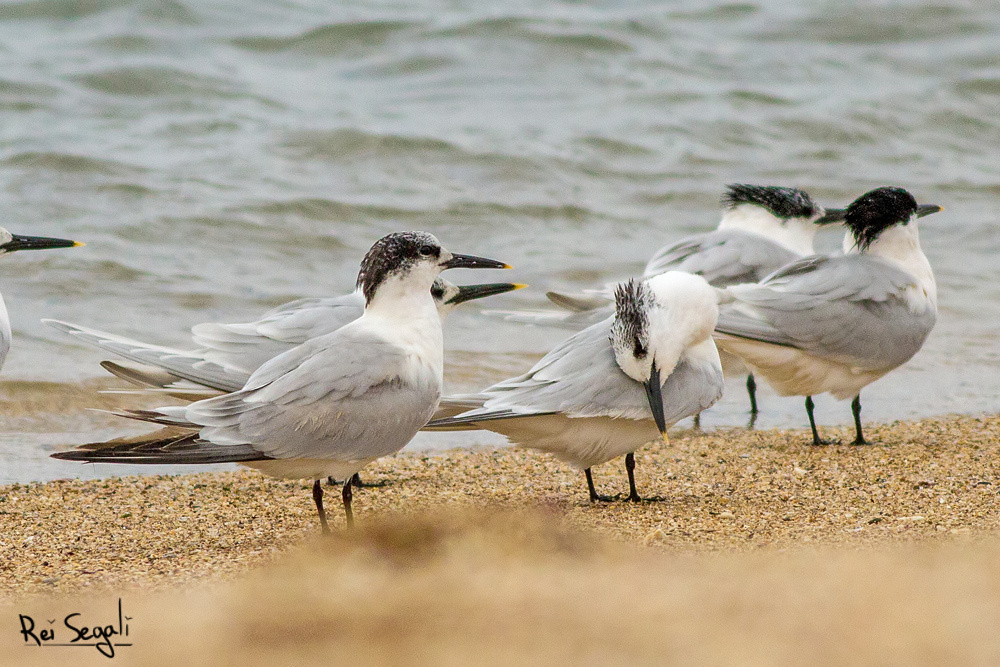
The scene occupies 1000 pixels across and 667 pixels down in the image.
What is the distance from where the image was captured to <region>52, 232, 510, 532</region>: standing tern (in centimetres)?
420

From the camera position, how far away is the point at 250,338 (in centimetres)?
533

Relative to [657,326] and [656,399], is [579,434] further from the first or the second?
[657,326]

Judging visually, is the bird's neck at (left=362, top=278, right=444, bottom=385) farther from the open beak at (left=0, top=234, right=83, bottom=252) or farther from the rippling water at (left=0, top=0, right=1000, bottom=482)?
the open beak at (left=0, top=234, right=83, bottom=252)

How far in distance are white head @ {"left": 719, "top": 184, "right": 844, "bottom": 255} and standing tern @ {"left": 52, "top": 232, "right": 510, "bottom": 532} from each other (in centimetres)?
346

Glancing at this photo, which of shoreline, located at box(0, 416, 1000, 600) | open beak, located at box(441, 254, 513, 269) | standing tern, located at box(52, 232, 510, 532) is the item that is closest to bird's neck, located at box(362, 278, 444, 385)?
standing tern, located at box(52, 232, 510, 532)

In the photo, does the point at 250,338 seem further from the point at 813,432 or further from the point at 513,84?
the point at 513,84

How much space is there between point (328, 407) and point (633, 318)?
4.04 ft

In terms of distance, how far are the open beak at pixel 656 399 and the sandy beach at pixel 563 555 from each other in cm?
35

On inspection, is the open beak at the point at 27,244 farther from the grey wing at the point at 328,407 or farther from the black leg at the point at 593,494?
the black leg at the point at 593,494

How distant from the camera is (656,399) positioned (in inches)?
182

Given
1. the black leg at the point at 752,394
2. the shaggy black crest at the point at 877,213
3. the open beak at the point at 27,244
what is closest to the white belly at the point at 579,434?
the shaggy black crest at the point at 877,213

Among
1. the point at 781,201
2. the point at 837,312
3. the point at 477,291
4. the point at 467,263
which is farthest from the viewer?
the point at 781,201

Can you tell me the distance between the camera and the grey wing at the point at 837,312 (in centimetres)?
590

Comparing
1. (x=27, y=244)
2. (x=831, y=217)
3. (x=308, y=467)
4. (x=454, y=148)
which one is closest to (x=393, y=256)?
(x=308, y=467)
